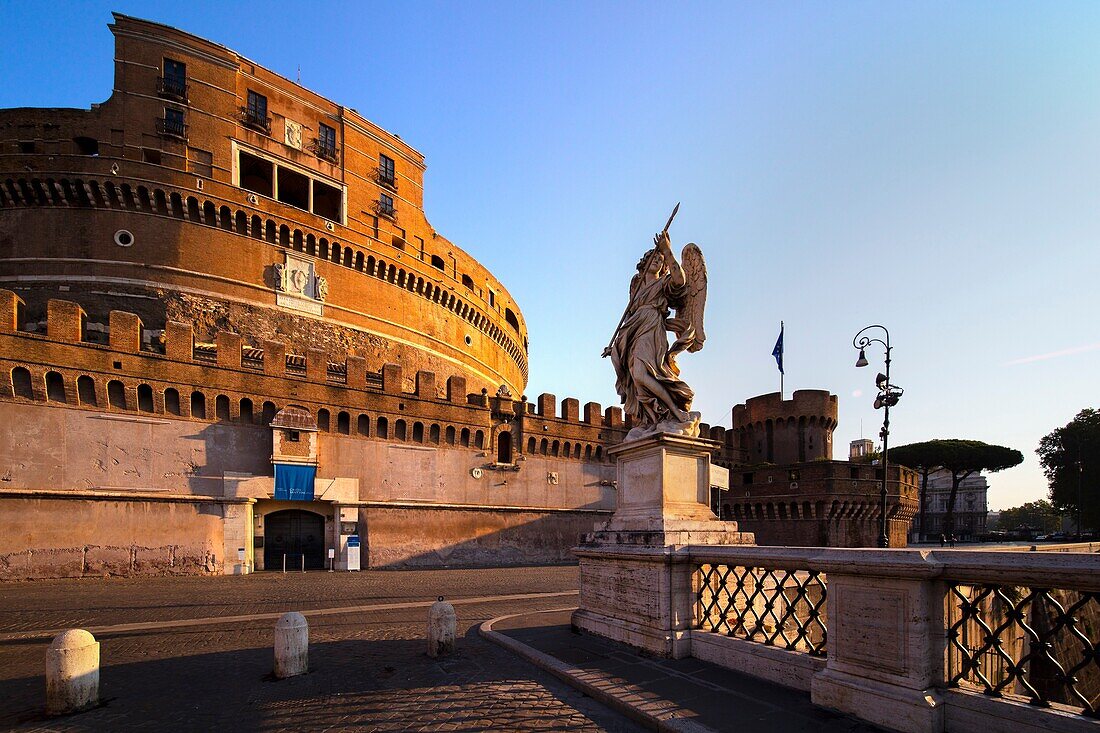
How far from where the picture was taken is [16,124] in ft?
89.3

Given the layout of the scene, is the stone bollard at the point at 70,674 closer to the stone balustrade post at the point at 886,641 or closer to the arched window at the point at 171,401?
the stone balustrade post at the point at 886,641

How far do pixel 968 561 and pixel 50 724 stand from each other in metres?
7.16

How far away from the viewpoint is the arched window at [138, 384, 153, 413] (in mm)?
20734

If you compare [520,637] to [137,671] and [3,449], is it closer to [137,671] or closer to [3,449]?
[137,671]

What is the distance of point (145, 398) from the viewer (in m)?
20.9

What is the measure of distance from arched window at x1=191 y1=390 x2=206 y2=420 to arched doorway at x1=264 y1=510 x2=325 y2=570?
187 inches

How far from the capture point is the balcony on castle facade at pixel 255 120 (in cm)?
3045

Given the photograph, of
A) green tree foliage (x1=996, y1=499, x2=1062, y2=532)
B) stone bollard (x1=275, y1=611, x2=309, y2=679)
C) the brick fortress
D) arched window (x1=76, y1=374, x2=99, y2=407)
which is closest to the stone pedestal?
stone bollard (x1=275, y1=611, x2=309, y2=679)

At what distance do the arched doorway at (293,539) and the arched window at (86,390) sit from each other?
734 cm

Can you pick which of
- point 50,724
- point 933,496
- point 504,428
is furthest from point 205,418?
point 933,496

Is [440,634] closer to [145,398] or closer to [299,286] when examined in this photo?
[145,398]

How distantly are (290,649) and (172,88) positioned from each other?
32.2 metres

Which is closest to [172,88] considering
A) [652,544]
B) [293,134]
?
[293,134]

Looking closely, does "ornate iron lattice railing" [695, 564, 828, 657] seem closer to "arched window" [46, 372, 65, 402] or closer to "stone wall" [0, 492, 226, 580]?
"stone wall" [0, 492, 226, 580]
